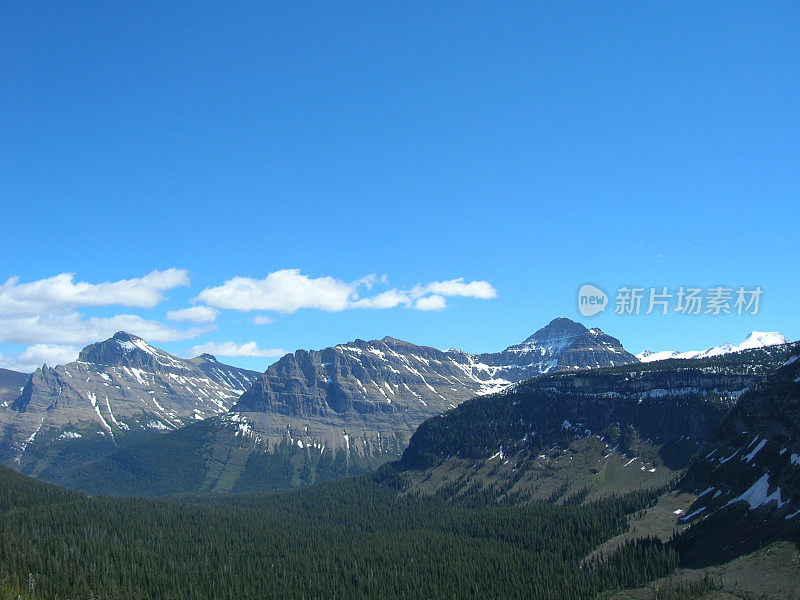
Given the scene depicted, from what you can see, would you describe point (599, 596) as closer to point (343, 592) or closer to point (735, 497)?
point (735, 497)

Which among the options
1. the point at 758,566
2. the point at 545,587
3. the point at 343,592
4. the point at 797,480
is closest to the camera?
the point at 758,566

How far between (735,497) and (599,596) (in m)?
58.3

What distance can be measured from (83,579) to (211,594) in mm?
39142

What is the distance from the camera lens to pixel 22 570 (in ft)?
648

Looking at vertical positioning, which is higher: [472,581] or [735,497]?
[735,497]

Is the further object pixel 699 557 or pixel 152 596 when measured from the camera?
pixel 152 596

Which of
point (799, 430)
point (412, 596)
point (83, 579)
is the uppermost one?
point (799, 430)

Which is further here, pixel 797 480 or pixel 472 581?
pixel 472 581

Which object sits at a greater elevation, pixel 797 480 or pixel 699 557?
pixel 797 480

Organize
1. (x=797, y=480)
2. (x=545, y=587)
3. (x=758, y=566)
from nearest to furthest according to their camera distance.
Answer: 1. (x=758, y=566)
2. (x=797, y=480)
3. (x=545, y=587)

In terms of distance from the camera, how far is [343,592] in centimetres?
19750

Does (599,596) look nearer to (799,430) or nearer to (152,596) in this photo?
(799,430)

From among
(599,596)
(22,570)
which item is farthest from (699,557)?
(22,570)

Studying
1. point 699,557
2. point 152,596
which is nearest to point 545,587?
point 699,557
